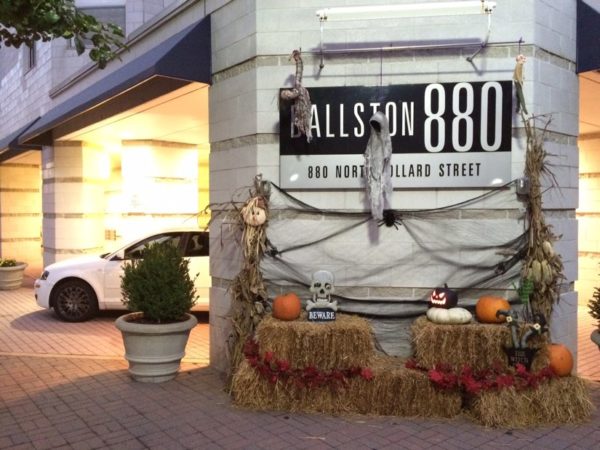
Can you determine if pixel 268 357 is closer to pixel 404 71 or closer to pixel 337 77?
pixel 337 77

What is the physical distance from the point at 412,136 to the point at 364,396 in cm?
269

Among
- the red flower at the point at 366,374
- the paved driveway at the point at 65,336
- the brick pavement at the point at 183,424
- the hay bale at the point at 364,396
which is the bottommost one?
the brick pavement at the point at 183,424

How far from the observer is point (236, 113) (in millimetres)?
6512

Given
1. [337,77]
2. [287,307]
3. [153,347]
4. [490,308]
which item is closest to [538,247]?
[490,308]

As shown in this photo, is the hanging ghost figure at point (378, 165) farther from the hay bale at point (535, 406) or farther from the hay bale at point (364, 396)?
the hay bale at point (535, 406)

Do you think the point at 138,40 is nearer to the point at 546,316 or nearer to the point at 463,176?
the point at 463,176

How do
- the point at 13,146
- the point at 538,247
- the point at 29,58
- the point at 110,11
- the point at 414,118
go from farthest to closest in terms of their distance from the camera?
the point at 29,58 → the point at 13,146 → the point at 110,11 → the point at 414,118 → the point at 538,247

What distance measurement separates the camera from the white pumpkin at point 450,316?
5.32 metres

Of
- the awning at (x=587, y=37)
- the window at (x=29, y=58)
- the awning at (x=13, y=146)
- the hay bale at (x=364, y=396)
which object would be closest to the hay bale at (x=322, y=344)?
the hay bale at (x=364, y=396)

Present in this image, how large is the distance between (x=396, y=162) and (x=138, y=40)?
5201 millimetres

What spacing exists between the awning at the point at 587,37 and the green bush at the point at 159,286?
200 inches

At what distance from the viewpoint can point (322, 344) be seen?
5.36 metres

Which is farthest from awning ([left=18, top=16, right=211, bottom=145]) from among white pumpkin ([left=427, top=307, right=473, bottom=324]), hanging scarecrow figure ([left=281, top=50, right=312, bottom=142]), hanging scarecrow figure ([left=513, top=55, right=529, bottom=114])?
white pumpkin ([left=427, top=307, right=473, bottom=324])

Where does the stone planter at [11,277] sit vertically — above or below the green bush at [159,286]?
below
